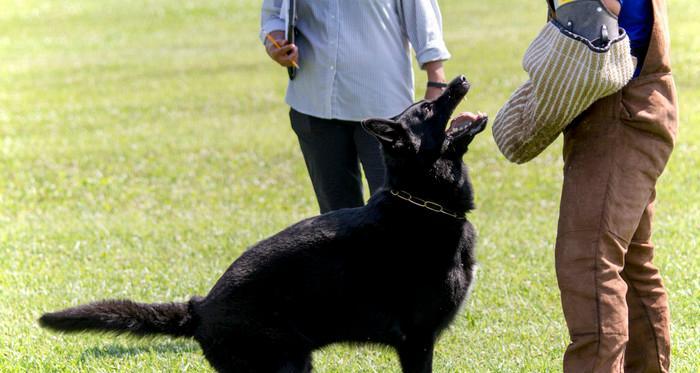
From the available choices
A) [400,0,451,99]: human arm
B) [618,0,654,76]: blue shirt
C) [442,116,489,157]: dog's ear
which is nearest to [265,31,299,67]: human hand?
[400,0,451,99]: human arm

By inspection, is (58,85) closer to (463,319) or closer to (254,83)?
(254,83)

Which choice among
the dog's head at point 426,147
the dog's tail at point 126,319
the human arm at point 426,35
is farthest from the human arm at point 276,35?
the dog's tail at point 126,319

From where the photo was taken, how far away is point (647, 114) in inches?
144

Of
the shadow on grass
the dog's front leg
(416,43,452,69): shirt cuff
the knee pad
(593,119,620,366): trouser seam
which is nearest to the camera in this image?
the knee pad

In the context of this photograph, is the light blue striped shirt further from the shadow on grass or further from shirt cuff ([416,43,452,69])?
the shadow on grass

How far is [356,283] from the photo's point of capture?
4203 mm

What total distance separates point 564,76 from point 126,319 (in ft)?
7.20

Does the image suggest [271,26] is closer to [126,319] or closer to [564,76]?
[126,319]

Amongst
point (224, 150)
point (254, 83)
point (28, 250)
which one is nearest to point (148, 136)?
point (224, 150)

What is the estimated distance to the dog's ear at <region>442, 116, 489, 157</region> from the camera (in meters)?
4.29

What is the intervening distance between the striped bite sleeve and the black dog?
55 cm

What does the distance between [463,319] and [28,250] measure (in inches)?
157

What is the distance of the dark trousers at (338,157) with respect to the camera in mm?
5148

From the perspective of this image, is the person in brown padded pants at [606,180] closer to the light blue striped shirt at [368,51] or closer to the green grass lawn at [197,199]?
the green grass lawn at [197,199]
